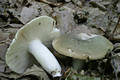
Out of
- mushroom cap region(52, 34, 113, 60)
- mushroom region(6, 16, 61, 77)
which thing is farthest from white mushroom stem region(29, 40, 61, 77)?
mushroom cap region(52, 34, 113, 60)

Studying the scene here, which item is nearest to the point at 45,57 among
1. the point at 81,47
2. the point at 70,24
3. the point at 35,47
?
the point at 35,47

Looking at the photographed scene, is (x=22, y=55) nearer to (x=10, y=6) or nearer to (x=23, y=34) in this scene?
(x=23, y=34)

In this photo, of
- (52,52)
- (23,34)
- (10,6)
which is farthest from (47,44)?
(10,6)

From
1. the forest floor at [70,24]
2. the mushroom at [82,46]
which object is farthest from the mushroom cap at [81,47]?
the forest floor at [70,24]

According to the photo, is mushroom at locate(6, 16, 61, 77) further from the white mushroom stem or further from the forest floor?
the forest floor

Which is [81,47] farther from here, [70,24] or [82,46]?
[70,24]

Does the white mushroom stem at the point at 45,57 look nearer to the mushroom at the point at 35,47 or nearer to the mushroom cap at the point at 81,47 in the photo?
the mushroom at the point at 35,47
